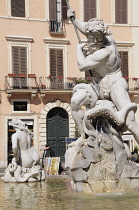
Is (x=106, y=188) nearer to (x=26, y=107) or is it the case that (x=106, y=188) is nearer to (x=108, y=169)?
(x=108, y=169)

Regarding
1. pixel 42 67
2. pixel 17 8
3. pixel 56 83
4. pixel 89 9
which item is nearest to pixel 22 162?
pixel 56 83

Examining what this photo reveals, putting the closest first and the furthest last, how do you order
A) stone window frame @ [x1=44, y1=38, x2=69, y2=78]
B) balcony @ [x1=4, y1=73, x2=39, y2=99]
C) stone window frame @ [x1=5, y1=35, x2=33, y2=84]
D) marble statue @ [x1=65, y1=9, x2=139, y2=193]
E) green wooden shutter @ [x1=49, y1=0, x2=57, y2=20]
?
marble statue @ [x1=65, y1=9, x2=139, y2=193] → balcony @ [x1=4, y1=73, x2=39, y2=99] → stone window frame @ [x1=5, y1=35, x2=33, y2=84] → stone window frame @ [x1=44, y1=38, x2=69, y2=78] → green wooden shutter @ [x1=49, y1=0, x2=57, y2=20]

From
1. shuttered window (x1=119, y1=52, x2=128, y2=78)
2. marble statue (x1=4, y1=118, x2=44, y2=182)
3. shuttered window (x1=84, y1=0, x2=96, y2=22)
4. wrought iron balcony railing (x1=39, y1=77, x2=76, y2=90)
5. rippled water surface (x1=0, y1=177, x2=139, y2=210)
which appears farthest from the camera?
shuttered window (x1=119, y1=52, x2=128, y2=78)

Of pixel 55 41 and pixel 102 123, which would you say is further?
pixel 55 41

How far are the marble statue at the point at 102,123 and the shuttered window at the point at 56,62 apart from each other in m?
22.5

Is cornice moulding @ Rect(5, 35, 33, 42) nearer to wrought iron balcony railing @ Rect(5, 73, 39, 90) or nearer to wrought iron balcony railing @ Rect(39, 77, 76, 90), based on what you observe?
wrought iron balcony railing @ Rect(5, 73, 39, 90)

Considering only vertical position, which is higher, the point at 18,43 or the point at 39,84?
the point at 18,43

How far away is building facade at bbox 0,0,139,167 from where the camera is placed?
28344mm

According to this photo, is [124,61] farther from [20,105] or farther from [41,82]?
[20,105]

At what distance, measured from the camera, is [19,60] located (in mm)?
29109

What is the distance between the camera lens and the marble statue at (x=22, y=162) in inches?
366

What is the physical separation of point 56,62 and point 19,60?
233 centimetres

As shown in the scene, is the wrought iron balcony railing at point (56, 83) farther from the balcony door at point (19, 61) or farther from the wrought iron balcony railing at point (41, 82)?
the balcony door at point (19, 61)

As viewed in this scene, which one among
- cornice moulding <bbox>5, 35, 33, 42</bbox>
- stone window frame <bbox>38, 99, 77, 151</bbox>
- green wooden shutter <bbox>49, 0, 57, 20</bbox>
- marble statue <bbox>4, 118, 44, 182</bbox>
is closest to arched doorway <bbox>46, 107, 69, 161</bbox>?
stone window frame <bbox>38, 99, 77, 151</bbox>
